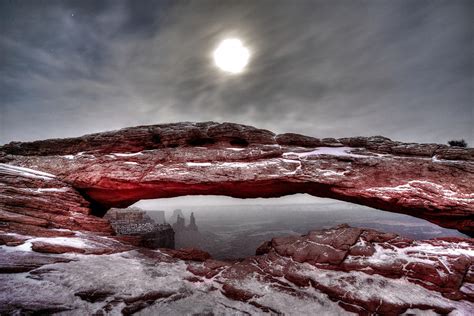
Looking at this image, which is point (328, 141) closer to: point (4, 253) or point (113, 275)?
point (113, 275)

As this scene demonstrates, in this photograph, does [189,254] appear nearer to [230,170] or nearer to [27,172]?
[230,170]

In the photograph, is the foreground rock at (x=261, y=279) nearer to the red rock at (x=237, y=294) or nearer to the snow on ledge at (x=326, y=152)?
the red rock at (x=237, y=294)

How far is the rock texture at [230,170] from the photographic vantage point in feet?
43.8

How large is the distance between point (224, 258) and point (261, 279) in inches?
180

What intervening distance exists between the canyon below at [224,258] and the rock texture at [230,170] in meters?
0.09

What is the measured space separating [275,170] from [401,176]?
323 inches

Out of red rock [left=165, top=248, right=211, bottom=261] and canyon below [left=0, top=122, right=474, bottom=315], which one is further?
red rock [left=165, top=248, right=211, bottom=261]

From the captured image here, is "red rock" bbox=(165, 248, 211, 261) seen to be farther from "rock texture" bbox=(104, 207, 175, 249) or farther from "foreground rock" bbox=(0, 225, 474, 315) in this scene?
"rock texture" bbox=(104, 207, 175, 249)

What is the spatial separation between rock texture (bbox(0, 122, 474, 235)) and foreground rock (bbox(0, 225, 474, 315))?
2513 millimetres

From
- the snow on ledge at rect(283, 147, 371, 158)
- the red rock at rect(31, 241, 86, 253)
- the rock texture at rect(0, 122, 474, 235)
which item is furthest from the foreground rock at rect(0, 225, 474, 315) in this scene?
the snow on ledge at rect(283, 147, 371, 158)

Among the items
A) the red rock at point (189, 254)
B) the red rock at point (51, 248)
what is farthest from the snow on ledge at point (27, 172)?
the red rock at point (189, 254)

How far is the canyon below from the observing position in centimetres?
885

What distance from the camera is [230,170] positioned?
628 inches

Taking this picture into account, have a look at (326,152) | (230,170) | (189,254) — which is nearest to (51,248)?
(189,254)
